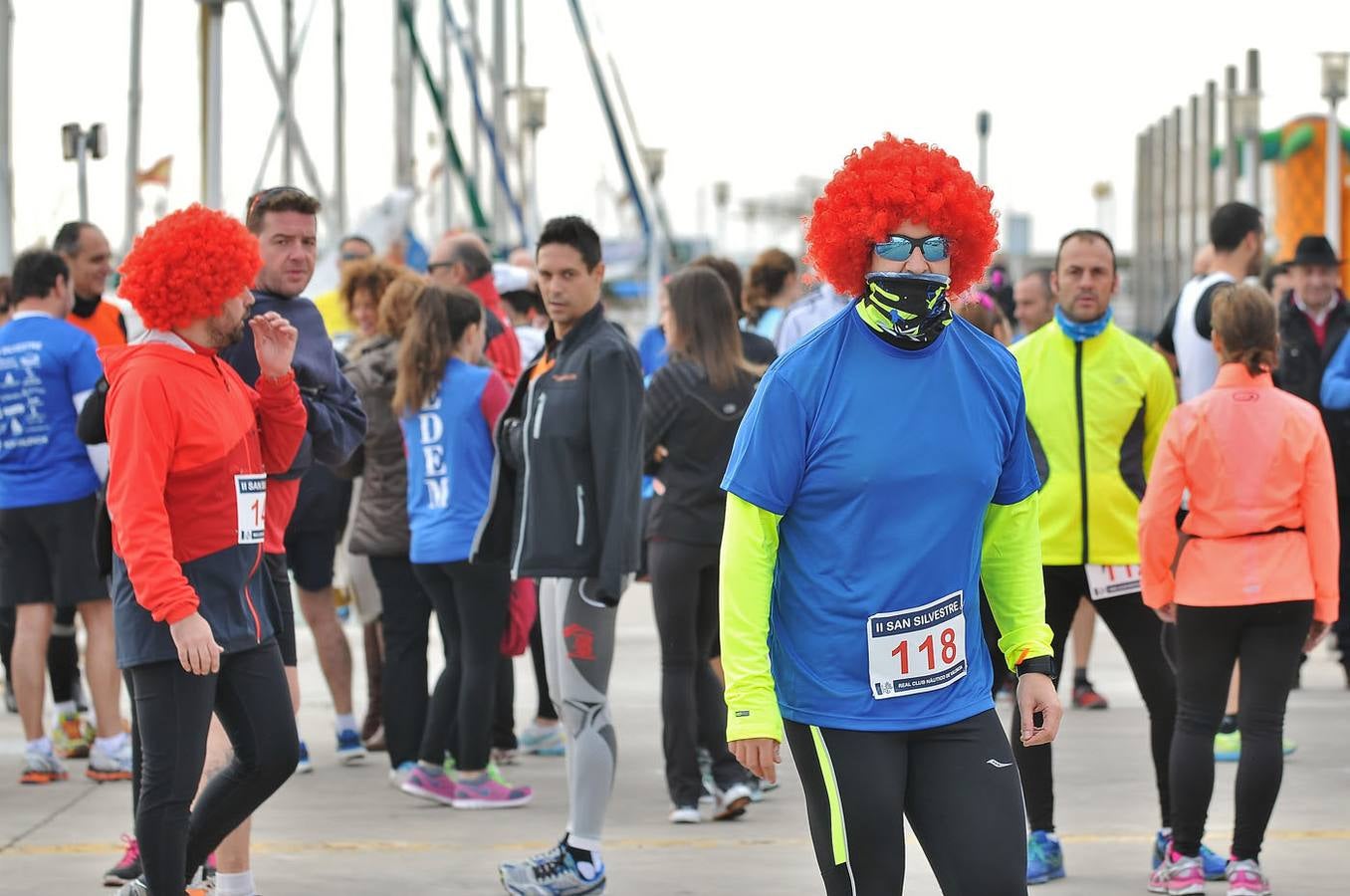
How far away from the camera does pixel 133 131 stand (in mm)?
21562

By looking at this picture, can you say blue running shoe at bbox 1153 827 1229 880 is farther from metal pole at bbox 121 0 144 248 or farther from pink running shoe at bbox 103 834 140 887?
metal pole at bbox 121 0 144 248

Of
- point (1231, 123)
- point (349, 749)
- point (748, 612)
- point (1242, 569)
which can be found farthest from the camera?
point (1231, 123)

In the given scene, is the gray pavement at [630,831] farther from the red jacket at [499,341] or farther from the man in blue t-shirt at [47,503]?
the red jacket at [499,341]

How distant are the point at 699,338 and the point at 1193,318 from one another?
2.42 m

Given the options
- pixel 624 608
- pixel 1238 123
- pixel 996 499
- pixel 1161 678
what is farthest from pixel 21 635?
pixel 1238 123

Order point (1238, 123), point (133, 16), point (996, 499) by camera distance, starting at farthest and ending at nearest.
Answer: point (1238, 123), point (133, 16), point (996, 499)

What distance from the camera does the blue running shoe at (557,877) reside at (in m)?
6.16

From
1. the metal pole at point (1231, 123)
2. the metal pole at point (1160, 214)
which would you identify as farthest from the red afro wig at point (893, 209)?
the metal pole at point (1160, 214)

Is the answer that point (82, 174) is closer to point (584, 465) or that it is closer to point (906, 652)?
point (584, 465)

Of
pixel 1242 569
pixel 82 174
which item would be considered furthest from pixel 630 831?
pixel 82 174

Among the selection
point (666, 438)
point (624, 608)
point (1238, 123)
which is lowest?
point (624, 608)

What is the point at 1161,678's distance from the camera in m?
6.42

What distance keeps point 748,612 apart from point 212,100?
1063 cm

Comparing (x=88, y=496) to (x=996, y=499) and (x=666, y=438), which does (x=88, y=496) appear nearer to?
(x=666, y=438)
